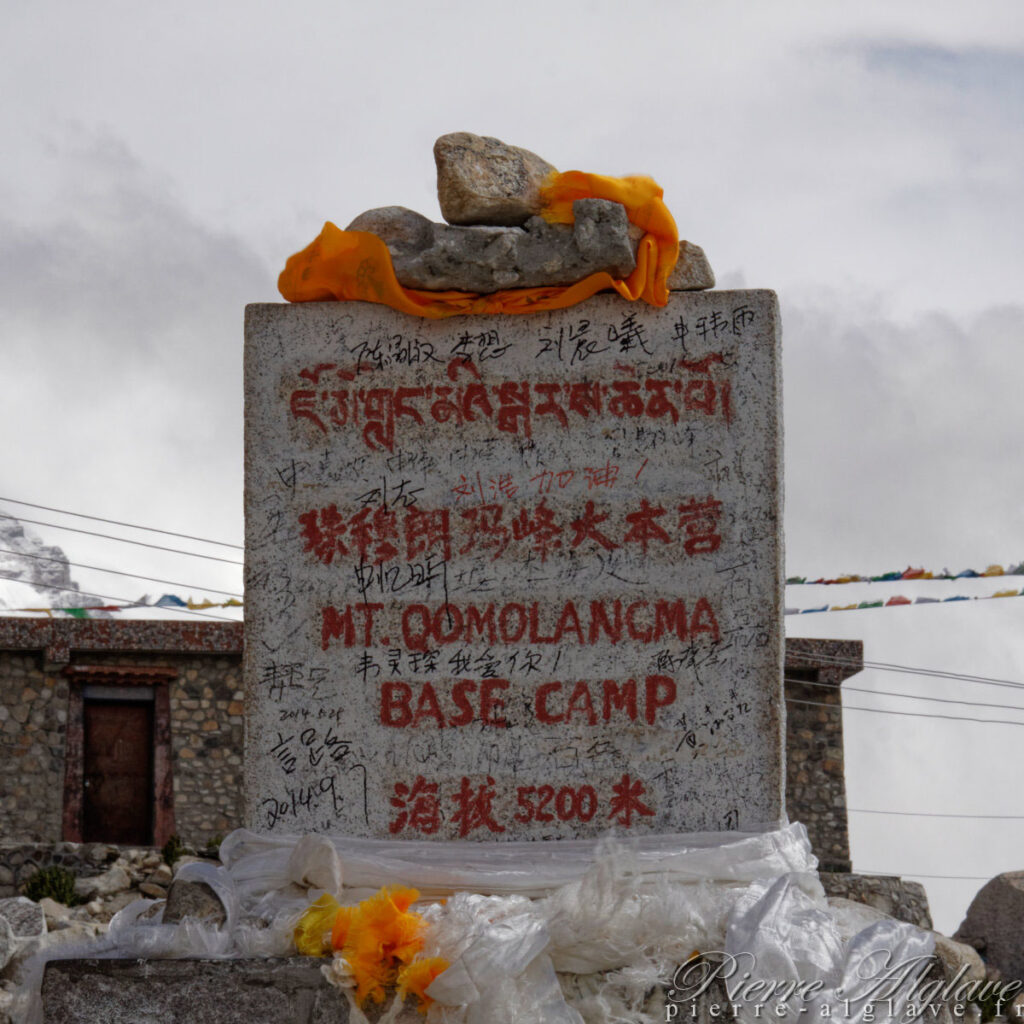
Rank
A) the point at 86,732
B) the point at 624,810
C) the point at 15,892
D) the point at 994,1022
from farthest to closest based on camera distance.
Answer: the point at 86,732 < the point at 15,892 < the point at 994,1022 < the point at 624,810

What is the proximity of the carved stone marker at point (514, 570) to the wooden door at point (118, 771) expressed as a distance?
10.5 meters

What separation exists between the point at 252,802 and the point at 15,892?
7486 millimetres

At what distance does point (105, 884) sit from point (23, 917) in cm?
273

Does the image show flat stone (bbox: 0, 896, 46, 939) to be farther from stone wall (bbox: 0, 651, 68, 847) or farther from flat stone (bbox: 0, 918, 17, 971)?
stone wall (bbox: 0, 651, 68, 847)

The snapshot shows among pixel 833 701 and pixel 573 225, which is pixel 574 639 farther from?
pixel 833 701

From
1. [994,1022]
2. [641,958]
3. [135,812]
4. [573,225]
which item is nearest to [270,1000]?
[641,958]

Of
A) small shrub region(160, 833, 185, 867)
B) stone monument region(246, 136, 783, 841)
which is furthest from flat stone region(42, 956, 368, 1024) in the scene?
small shrub region(160, 833, 185, 867)

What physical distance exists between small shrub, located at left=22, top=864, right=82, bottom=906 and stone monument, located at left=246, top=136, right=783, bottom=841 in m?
6.65

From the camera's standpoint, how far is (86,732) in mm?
15023

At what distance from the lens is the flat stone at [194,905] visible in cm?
458

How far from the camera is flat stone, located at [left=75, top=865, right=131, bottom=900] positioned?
11.1 metres

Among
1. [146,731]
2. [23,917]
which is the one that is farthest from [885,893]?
[146,731]

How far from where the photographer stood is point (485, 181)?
5.07 m

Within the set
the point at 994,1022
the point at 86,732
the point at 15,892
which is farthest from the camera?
the point at 86,732
